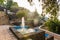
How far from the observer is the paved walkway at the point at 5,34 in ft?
11.9

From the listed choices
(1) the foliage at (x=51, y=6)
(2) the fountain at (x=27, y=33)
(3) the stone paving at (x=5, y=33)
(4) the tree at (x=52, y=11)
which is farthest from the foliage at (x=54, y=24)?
(3) the stone paving at (x=5, y=33)

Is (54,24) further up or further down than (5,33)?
further up

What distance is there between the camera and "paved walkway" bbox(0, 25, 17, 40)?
3641 mm

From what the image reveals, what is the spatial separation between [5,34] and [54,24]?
1.35m

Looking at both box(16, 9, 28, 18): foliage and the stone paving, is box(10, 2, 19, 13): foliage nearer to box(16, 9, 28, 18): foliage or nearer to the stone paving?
box(16, 9, 28, 18): foliage

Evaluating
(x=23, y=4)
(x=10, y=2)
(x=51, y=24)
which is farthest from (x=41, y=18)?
(x=10, y=2)

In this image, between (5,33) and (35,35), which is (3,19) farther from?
(35,35)

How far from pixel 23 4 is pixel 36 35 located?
99 cm

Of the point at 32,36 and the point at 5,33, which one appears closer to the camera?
the point at 32,36

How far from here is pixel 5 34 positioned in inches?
150

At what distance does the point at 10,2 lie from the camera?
3.99 metres

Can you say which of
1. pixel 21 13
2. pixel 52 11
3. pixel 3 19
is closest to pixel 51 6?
pixel 52 11

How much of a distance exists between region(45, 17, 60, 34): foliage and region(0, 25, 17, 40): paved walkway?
3.50 feet

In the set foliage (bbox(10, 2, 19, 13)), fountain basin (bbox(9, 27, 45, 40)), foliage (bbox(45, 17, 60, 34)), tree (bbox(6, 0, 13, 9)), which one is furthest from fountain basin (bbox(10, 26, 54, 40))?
tree (bbox(6, 0, 13, 9))
